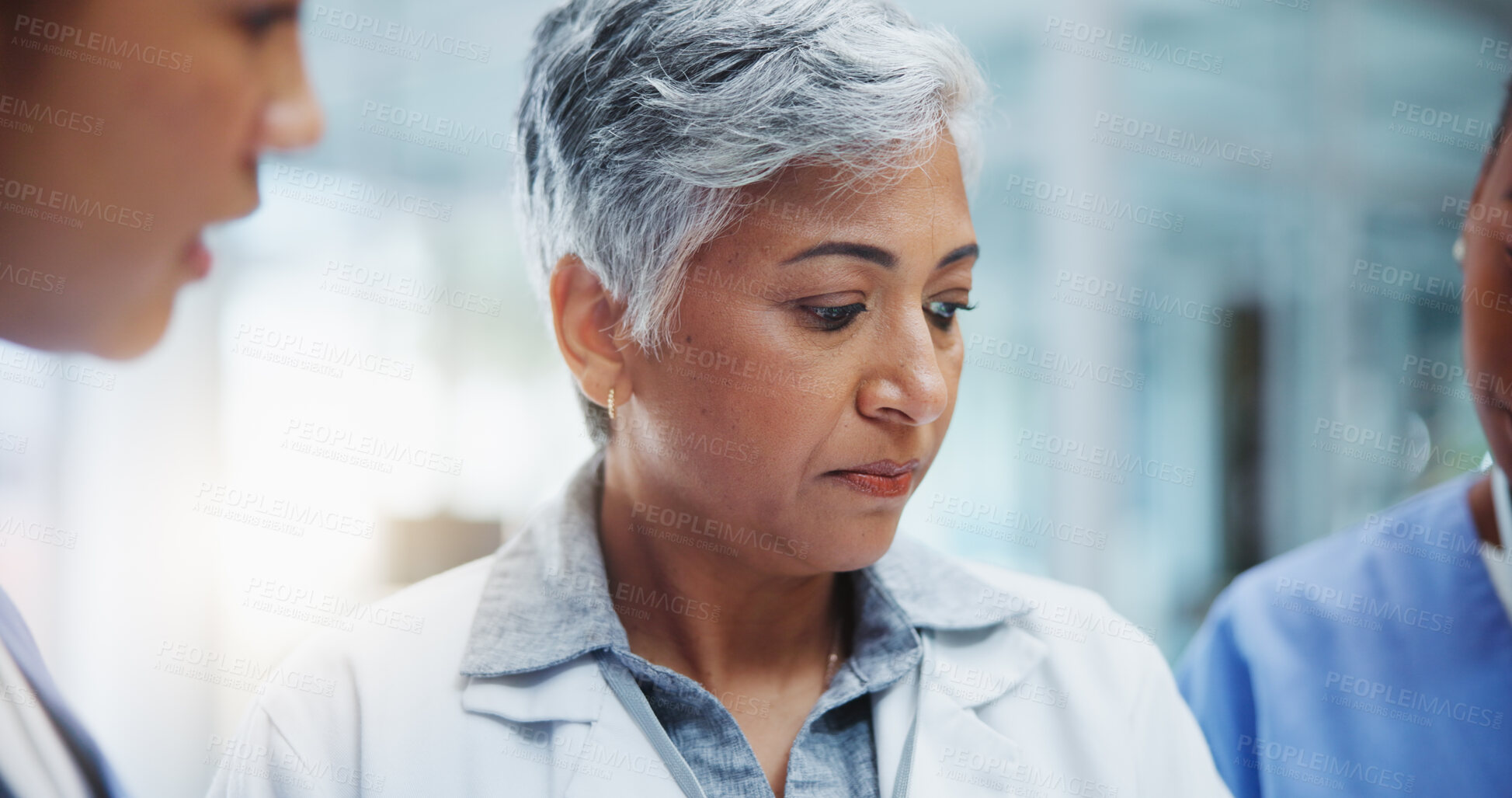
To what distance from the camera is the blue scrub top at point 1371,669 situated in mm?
895

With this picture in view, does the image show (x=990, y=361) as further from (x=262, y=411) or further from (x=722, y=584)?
(x=262, y=411)

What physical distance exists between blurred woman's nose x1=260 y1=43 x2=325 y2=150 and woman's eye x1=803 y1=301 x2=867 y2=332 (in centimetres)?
53

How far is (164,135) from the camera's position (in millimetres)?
783

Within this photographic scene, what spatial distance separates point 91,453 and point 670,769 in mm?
567

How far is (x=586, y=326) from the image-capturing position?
76cm
